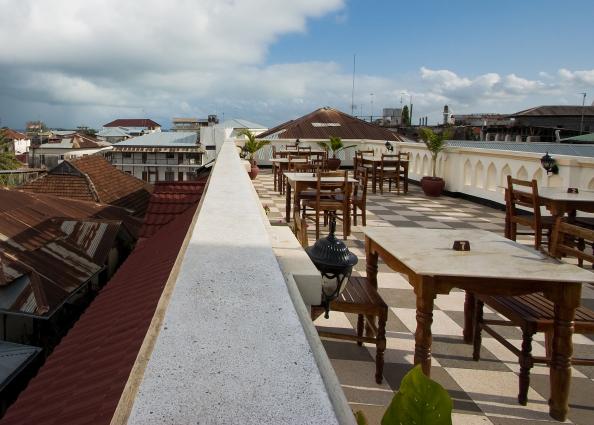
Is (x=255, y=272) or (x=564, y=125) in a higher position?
(x=564, y=125)

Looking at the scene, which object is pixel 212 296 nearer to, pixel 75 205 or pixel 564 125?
pixel 75 205

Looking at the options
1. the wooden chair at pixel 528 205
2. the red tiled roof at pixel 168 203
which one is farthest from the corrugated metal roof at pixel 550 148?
the red tiled roof at pixel 168 203

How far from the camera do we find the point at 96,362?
6.19 feet

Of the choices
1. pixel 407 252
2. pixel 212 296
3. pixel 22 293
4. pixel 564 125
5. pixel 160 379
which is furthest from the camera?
pixel 564 125

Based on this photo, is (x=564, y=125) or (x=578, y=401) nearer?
(x=578, y=401)

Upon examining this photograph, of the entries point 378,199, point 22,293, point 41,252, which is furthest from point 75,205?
point 378,199

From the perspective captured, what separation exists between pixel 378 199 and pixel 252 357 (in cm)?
860

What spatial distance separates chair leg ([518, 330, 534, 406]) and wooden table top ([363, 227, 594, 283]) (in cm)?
36

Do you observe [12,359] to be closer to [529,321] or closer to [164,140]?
[529,321]

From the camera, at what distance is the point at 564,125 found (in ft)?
99.0

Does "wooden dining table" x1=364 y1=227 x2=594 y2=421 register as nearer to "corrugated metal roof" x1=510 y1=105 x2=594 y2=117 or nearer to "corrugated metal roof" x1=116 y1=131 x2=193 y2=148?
"corrugated metal roof" x1=510 y1=105 x2=594 y2=117

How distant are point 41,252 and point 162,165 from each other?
127 ft

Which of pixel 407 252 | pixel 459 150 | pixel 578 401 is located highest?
pixel 459 150

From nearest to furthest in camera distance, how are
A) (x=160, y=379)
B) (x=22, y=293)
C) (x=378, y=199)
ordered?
(x=160, y=379) < (x=22, y=293) < (x=378, y=199)
